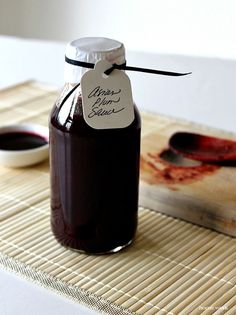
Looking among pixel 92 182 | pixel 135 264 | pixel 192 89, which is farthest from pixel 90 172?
pixel 192 89

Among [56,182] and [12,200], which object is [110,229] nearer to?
[56,182]

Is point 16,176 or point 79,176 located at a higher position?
point 79,176

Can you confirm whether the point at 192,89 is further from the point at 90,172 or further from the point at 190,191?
the point at 90,172

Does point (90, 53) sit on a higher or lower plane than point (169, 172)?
higher

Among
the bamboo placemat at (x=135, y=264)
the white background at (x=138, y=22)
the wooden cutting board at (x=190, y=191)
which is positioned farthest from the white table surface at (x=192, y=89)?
the bamboo placemat at (x=135, y=264)

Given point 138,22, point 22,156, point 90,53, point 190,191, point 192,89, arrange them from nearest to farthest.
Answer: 1. point 90,53
2. point 190,191
3. point 22,156
4. point 192,89
5. point 138,22

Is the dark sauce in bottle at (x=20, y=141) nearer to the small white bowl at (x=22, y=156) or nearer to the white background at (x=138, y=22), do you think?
the small white bowl at (x=22, y=156)

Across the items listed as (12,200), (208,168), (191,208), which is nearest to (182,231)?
(191,208)
